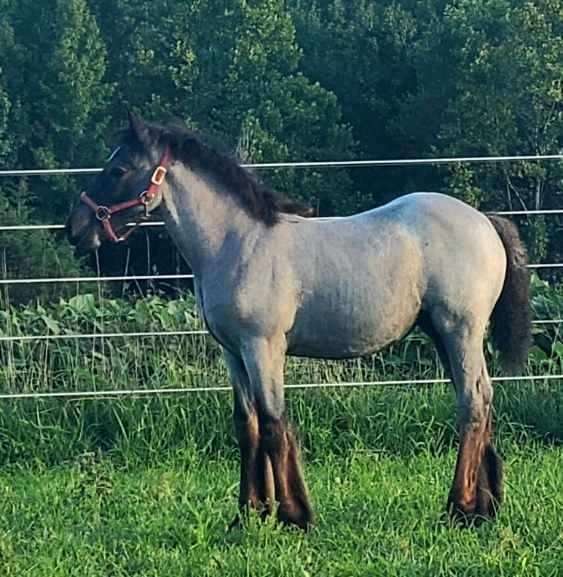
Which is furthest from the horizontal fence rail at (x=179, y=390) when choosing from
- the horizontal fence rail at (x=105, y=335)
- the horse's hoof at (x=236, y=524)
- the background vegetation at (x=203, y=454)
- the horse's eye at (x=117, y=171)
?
the horse's eye at (x=117, y=171)

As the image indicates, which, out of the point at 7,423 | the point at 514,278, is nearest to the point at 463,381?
the point at 514,278

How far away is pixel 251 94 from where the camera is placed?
1567 inches

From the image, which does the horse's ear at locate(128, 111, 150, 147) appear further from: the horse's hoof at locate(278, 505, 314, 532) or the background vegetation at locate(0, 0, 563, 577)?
the horse's hoof at locate(278, 505, 314, 532)

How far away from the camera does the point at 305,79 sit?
132 feet

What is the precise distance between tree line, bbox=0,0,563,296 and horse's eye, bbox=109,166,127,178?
98.4ft

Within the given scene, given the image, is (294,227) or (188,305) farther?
(188,305)

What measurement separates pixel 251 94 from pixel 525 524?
36.0 metres

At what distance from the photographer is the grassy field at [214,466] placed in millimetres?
4242

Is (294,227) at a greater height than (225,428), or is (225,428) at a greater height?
(294,227)

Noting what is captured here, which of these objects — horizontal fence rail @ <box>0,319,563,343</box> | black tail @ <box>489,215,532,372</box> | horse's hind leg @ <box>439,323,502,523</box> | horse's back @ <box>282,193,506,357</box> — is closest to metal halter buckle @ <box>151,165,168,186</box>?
horse's back @ <box>282,193,506,357</box>

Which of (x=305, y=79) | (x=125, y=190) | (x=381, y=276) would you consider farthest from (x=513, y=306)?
(x=305, y=79)

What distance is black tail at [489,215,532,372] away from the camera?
4930 mm

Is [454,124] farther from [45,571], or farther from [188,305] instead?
[45,571]

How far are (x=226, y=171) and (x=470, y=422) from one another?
1.37 metres
